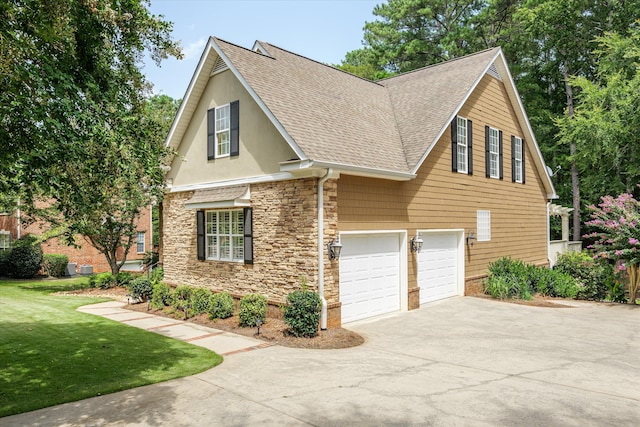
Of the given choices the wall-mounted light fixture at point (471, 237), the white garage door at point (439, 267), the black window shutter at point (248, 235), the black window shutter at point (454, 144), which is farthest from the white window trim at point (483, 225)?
the black window shutter at point (248, 235)

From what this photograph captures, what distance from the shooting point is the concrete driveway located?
5.91 metres

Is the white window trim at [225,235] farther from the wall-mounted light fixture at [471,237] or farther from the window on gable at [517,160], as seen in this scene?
the window on gable at [517,160]

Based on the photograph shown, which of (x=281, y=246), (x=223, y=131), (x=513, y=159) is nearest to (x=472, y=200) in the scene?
(x=513, y=159)

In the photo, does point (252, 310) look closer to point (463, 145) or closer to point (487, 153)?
point (463, 145)

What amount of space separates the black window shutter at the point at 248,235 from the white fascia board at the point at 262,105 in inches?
97.6

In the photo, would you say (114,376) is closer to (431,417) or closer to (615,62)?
(431,417)

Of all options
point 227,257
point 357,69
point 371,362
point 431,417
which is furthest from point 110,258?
point 357,69

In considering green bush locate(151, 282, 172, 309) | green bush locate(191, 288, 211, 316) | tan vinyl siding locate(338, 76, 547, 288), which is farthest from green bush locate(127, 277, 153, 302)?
tan vinyl siding locate(338, 76, 547, 288)

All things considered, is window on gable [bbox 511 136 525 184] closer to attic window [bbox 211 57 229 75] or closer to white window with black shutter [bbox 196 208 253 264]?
white window with black shutter [bbox 196 208 253 264]

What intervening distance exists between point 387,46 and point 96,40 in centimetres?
3375

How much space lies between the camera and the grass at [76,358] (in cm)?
689

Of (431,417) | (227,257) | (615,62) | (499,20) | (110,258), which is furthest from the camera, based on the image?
(499,20)

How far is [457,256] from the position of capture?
52.5 ft

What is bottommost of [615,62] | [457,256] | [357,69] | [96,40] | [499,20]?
[457,256]
